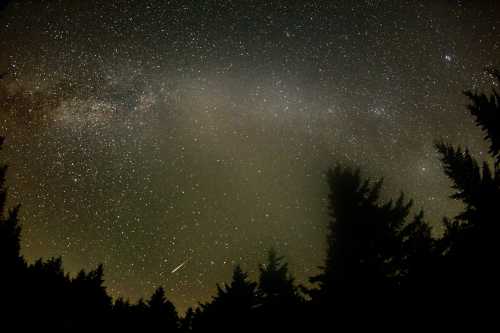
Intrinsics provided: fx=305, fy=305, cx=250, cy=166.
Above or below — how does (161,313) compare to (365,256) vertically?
below

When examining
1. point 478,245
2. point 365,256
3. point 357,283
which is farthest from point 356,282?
point 478,245

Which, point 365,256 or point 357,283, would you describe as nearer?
point 357,283

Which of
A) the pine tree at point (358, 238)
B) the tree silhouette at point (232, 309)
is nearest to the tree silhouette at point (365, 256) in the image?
the pine tree at point (358, 238)

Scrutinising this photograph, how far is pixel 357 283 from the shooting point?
Result: 8555 mm

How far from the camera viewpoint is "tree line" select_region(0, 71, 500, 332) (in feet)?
17.9

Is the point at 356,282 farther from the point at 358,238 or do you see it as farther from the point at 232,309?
the point at 232,309

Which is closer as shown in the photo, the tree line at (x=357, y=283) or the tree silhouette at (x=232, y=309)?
the tree line at (x=357, y=283)

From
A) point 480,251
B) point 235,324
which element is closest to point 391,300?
point 480,251

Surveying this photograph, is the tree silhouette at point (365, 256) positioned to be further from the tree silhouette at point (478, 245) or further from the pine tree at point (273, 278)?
the pine tree at point (273, 278)

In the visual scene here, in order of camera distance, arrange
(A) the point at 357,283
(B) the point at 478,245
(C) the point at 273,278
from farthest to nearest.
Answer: (C) the point at 273,278 < (A) the point at 357,283 < (B) the point at 478,245

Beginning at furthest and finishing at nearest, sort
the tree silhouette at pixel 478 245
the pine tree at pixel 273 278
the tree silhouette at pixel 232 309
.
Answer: the pine tree at pixel 273 278 < the tree silhouette at pixel 232 309 < the tree silhouette at pixel 478 245

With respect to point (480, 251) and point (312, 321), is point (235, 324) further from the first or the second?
point (480, 251)

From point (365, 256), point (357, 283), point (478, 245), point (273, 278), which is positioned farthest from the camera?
point (273, 278)

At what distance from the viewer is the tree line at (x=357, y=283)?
17.9 feet
